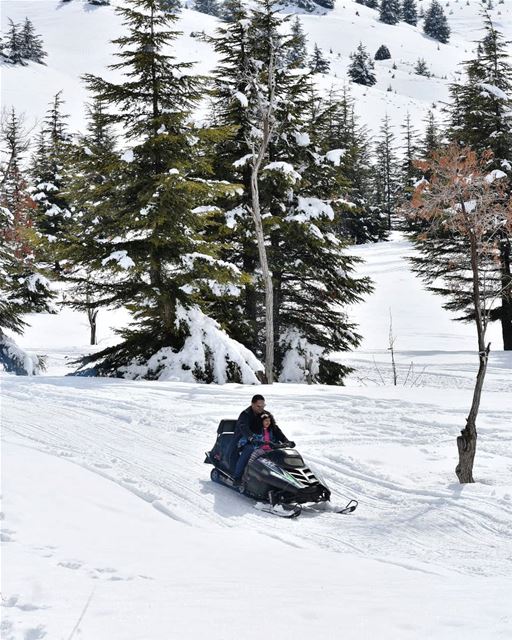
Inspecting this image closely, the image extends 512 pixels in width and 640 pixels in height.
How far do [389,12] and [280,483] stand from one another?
194163 mm

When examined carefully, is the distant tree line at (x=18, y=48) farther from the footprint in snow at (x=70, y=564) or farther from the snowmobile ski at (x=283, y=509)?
the footprint in snow at (x=70, y=564)

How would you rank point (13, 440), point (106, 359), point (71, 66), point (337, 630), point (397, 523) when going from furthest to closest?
point (71, 66) → point (106, 359) → point (13, 440) → point (397, 523) → point (337, 630)

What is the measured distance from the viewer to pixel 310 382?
20219 mm

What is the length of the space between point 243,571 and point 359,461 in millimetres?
4965

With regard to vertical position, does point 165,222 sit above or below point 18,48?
below

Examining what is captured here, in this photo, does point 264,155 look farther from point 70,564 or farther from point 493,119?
point 70,564

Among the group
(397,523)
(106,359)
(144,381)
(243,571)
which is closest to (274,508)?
(397,523)

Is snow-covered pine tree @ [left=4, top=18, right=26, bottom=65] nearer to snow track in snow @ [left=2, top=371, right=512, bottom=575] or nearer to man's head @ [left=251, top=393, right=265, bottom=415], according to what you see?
snow track in snow @ [left=2, top=371, right=512, bottom=575]

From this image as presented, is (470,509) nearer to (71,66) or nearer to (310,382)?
(310,382)

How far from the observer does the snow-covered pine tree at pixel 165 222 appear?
16000mm

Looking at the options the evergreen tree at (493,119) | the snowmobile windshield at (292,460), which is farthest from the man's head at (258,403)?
the evergreen tree at (493,119)

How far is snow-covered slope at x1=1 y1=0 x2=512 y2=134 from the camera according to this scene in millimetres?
94750

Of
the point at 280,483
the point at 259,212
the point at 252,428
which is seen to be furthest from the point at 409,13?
the point at 280,483

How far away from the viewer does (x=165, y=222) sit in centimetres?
1599
